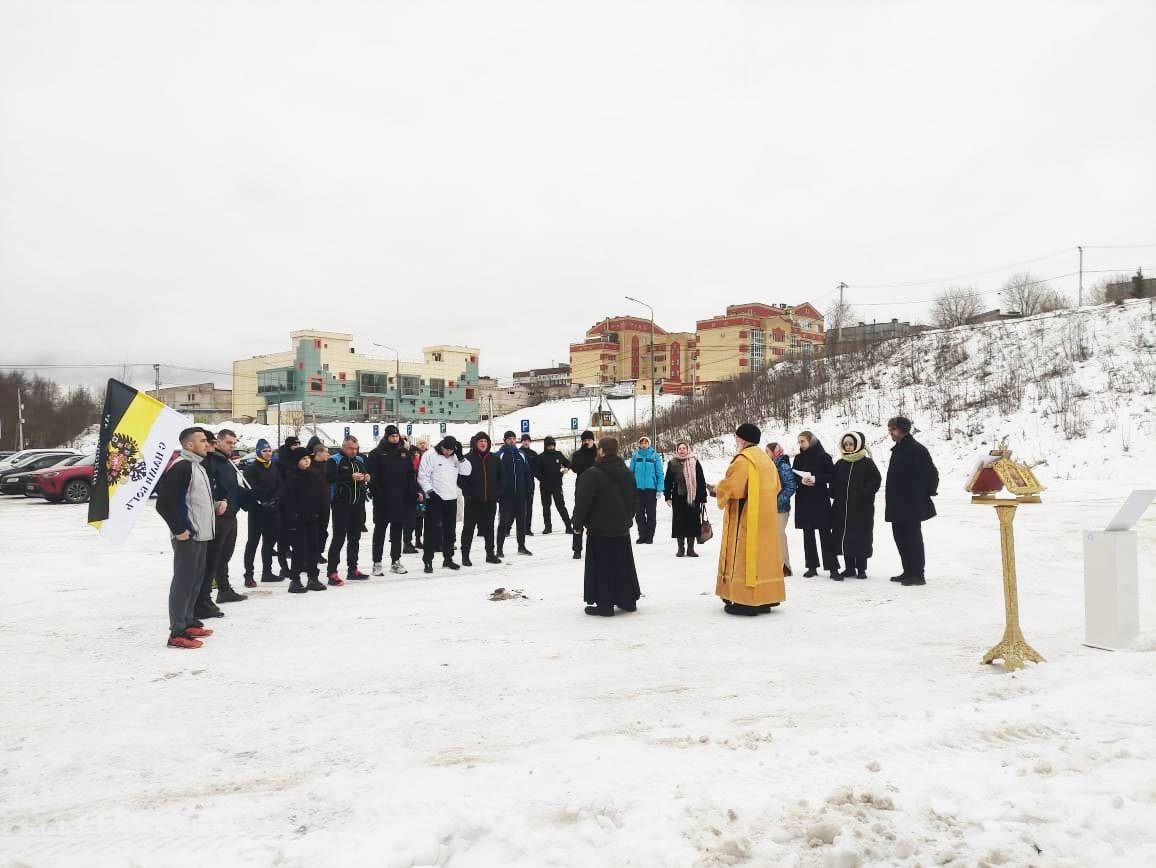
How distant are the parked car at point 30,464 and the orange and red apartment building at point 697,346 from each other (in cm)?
5765

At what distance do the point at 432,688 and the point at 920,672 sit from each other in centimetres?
352

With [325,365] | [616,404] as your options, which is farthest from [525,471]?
[325,365]

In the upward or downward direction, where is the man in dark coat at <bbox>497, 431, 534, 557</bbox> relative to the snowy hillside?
downward

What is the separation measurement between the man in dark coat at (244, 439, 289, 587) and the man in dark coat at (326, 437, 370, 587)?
0.69 meters

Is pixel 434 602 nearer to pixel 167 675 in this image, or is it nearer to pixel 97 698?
pixel 167 675

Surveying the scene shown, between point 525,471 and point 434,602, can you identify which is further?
point 525,471

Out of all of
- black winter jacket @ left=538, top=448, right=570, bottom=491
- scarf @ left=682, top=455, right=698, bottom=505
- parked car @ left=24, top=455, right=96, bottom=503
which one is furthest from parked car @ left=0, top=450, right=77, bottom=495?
scarf @ left=682, top=455, right=698, bottom=505

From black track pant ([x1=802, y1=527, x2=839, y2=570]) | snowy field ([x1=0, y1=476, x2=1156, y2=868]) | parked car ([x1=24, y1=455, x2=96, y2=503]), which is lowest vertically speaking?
snowy field ([x1=0, y1=476, x2=1156, y2=868])

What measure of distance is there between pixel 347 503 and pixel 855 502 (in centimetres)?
651

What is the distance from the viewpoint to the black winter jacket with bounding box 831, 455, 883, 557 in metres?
9.00

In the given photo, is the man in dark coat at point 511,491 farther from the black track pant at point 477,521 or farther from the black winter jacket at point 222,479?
the black winter jacket at point 222,479

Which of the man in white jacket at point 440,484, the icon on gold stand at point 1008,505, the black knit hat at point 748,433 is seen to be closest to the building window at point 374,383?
the man in white jacket at point 440,484

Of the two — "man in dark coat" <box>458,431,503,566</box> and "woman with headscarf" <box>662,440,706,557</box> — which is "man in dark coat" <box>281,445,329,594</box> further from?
"woman with headscarf" <box>662,440,706,557</box>

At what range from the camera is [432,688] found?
535cm
